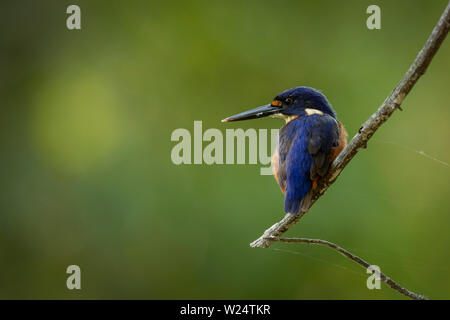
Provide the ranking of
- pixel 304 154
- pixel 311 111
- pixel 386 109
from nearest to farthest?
pixel 386 109, pixel 304 154, pixel 311 111

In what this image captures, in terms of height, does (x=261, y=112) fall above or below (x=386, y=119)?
above

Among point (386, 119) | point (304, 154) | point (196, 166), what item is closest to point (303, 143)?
point (304, 154)

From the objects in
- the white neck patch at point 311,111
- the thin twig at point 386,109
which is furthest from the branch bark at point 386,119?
the white neck patch at point 311,111

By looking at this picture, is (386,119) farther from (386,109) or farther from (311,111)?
(311,111)

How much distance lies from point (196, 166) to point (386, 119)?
281 cm

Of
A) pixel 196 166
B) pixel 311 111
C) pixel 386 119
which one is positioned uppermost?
pixel 311 111

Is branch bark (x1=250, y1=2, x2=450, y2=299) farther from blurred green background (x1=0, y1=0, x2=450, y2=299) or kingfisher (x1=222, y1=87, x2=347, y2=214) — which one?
blurred green background (x1=0, y1=0, x2=450, y2=299)

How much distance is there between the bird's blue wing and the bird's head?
0.23 metres

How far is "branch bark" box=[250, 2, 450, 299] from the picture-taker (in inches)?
71.9

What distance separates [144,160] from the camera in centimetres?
499

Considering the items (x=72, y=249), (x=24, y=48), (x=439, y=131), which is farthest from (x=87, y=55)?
(x=439, y=131)

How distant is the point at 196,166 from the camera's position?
4.83 metres

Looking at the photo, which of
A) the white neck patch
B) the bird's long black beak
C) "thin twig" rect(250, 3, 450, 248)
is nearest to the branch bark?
"thin twig" rect(250, 3, 450, 248)

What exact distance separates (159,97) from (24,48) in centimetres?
187
